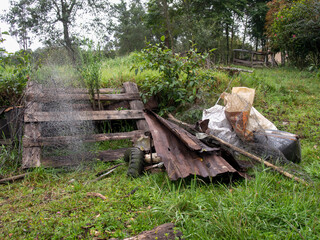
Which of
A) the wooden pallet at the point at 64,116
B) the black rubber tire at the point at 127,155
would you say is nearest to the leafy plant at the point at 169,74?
the wooden pallet at the point at 64,116

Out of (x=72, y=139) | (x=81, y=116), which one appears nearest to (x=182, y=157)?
(x=72, y=139)

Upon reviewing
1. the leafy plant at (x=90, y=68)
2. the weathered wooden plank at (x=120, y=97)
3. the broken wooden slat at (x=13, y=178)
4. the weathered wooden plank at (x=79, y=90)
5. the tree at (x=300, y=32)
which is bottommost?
the broken wooden slat at (x=13, y=178)

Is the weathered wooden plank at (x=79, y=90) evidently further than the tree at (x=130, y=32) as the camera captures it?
No

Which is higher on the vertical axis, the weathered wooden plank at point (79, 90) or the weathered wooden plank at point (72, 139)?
the weathered wooden plank at point (79, 90)

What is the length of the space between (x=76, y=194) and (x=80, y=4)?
66.2 ft

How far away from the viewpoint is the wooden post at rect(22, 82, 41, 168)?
3229 millimetres

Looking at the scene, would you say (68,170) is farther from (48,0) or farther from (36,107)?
(48,0)

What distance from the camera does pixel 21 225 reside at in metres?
2.02

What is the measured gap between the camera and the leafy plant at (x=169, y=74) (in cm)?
465

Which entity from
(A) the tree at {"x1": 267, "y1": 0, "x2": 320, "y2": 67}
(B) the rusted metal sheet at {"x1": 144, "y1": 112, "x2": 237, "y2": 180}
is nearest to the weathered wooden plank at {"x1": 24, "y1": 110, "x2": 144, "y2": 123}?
(B) the rusted metal sheet at {"x1": 144, "y1": 112, "x2": 237, "y2": 180}

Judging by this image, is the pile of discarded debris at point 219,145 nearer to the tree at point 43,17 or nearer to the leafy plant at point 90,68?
the leafy plant at point 90,68

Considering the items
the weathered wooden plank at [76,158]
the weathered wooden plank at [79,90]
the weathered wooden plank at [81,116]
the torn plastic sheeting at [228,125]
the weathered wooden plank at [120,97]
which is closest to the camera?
the weathered wooden plank at [76,158]

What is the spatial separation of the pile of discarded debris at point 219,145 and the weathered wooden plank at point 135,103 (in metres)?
0.51

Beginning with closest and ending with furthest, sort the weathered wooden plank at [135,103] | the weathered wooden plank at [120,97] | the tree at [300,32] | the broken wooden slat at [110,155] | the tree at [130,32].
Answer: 1. the broken wooden slat at [110,155]
2. the weathered wooden plank at [135,103]
3. the weathered wooden plank at [120,97]
4. the tree at [300,32]
5. the tree at [130,32]
